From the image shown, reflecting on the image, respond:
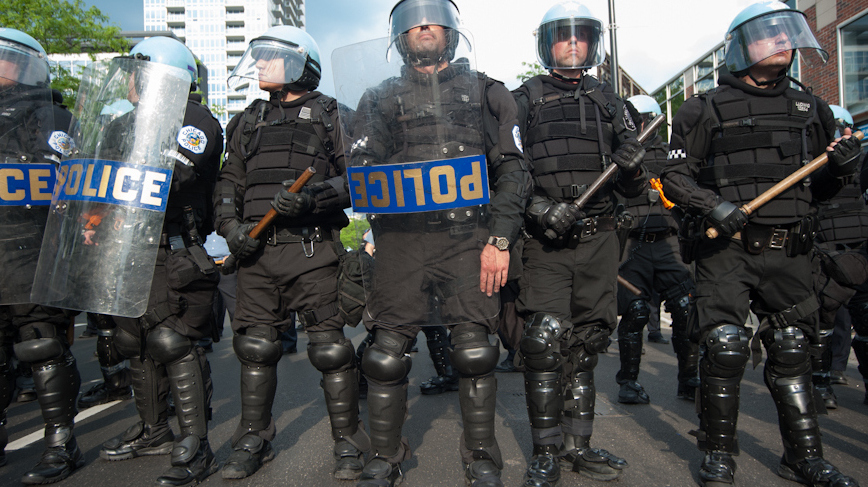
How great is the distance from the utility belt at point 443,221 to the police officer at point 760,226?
45.0 inches

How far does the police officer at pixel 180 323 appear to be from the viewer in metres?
2.98

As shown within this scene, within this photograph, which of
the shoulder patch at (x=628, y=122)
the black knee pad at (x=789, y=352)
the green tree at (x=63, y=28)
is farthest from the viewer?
the green tree at (x=63, y=28)

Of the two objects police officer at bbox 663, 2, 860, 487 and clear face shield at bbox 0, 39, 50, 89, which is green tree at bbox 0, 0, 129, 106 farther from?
police officer at bbox 663, 2, 860, 487

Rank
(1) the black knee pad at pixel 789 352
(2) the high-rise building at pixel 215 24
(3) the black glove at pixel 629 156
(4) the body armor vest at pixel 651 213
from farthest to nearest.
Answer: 1. (2) the high-rise building at pixel 215 24
2. (4) the body armor vest at pixel 651 213
3. (3) the black glove at pixel 629 156
4. (1) the black knee pad at pixel 789 352

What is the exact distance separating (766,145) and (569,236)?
A: 3.35 feet

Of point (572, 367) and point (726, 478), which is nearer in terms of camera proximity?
point (726, 478)

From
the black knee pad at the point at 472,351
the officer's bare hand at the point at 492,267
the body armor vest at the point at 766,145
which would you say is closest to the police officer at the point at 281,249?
the black knee pad at the point at 472,351

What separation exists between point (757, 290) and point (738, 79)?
1050mm

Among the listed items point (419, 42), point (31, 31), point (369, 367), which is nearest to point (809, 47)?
point (419, 42)

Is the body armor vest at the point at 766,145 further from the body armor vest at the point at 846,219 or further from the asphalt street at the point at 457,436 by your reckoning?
the body armor vest at the point at 846,219

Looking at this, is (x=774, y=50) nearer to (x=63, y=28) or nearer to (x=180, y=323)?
(x=180, y=323)

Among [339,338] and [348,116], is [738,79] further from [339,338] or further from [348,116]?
[339,338]

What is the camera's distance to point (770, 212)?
9.05ft

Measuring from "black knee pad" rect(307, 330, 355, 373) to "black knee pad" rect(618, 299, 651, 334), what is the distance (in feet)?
7.61
